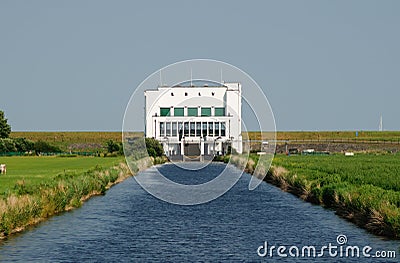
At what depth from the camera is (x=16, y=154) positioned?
105125mm

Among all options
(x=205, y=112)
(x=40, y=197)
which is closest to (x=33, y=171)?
(x=40, y=197)

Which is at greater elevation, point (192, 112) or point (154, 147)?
point (192, 112)

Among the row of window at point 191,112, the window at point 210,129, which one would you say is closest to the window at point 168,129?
the row of window at point 191,112

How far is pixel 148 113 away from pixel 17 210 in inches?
3498

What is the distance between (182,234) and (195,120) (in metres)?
85.9

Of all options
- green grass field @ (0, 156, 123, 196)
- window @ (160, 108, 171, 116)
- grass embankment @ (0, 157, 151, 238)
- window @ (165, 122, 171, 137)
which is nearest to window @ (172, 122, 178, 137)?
window @ (165, 122, 171, 137)

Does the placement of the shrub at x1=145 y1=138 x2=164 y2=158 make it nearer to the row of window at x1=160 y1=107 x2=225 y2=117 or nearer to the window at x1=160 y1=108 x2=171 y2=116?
the window at x1=160 y1=108 x2=171 y2=116

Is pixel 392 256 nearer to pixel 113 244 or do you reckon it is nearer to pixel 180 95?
pixel 113 244

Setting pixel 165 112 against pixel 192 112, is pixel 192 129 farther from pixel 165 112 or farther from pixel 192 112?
pixel 165 112

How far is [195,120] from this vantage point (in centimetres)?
A: 11462

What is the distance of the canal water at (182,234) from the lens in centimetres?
2405

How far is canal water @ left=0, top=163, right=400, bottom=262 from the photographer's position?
24047mm

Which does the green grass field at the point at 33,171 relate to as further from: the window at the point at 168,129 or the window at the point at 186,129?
the window at the point at 186,129

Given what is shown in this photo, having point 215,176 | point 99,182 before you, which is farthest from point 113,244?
point 215,176
